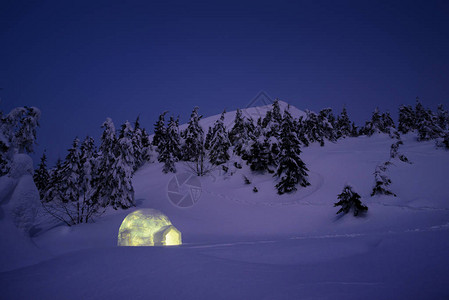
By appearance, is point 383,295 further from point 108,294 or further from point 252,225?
point 252,225

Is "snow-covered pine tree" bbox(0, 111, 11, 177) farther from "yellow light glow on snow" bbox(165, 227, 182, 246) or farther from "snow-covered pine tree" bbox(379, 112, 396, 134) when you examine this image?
"snow-covered pine tree" bbox(379, 112, 396, 134)

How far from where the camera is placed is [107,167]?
20.8 m

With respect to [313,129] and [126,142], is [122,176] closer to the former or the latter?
[126,142]

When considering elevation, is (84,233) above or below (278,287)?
below

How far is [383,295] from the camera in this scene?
2.61 metres

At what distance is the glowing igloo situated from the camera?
6133 mm

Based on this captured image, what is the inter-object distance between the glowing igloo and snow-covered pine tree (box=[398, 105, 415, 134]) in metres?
58.4

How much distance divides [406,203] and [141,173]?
Answer: 34.3m

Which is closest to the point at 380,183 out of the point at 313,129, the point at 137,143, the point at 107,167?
the point at 107,167

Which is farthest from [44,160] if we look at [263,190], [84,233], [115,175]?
[263,190]

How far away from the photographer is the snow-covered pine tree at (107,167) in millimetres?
20000

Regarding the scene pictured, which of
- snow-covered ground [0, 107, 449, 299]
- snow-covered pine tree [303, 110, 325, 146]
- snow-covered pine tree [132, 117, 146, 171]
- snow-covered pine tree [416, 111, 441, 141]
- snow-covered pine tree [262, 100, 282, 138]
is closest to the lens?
snow-covered ground [0, 107, 449, 299]

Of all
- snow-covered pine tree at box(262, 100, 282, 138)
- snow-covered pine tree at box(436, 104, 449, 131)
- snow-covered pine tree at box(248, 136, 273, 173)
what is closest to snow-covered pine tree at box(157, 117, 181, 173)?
snow-covered pine tree at box(248, 136, 273, 173)

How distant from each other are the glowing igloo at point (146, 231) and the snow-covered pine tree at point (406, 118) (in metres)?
58.4
